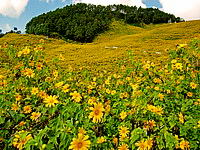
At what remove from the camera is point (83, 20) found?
75750 millimetres

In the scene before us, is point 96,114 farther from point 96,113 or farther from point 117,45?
point 117,45

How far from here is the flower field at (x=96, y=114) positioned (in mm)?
2195

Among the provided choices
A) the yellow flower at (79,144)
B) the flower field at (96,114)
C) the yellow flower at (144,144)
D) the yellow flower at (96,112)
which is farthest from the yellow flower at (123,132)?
the yellow flower at (79,144)

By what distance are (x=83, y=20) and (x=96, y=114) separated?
7646 cm

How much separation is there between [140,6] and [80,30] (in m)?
55.5

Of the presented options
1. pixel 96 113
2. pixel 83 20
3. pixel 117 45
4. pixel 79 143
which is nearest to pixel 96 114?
pixel 96 113

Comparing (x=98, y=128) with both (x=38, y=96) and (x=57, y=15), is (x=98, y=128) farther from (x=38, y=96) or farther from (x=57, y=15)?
(x=57, y=15)

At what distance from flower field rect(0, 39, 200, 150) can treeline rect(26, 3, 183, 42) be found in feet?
183

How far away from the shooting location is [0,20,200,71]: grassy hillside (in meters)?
23.4

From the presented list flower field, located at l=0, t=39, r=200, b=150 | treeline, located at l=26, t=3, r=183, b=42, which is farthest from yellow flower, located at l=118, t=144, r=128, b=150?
treeline, located at l=26, t=3, r=183, b=42

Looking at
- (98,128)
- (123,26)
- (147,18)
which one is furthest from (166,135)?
(147,18)

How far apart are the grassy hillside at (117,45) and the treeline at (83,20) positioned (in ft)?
23.3

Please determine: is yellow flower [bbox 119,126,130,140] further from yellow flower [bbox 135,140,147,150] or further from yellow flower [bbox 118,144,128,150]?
yellow flower [bbox 135,140,147,150]

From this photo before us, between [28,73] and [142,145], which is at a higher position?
[28,73]
